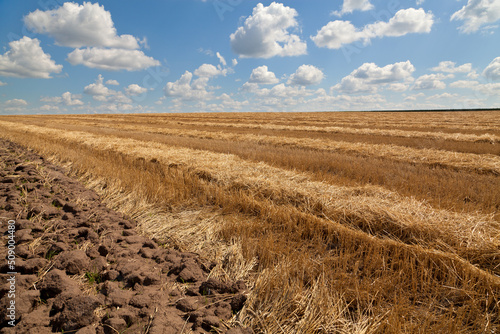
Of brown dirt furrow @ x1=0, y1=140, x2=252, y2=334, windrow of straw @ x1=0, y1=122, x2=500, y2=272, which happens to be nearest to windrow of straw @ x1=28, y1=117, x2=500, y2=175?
windrow of straw @ x1=0, y1=122, x2=500, y2=272

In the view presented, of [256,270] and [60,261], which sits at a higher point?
[60,261]

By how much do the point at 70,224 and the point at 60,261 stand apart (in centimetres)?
101

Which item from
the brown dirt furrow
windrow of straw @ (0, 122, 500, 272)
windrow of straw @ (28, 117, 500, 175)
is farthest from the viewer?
windrow of straw @ (28, 117, 500, 175)

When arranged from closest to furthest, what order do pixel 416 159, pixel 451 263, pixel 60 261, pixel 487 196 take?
pixel 60 261 → pixel 451 263 → pixel 487 196 → pixel 416 159

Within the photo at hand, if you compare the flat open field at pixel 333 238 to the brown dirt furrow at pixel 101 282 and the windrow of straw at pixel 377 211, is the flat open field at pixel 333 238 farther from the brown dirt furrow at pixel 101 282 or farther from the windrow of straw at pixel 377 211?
the brown dirt furrow at pixel 101 282

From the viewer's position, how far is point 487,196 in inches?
211

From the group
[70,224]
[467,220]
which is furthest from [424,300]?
[70,224]

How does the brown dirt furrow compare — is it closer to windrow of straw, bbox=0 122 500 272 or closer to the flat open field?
the flat open field

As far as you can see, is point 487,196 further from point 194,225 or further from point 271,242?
point 194,225

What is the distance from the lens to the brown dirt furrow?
2090 millimetres

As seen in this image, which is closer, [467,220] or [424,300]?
[424,300]

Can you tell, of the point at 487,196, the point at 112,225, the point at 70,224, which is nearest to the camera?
the point at 70,224

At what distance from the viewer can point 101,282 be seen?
267 cm

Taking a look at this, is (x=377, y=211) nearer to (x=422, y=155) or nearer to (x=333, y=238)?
(x=333, y=238)
